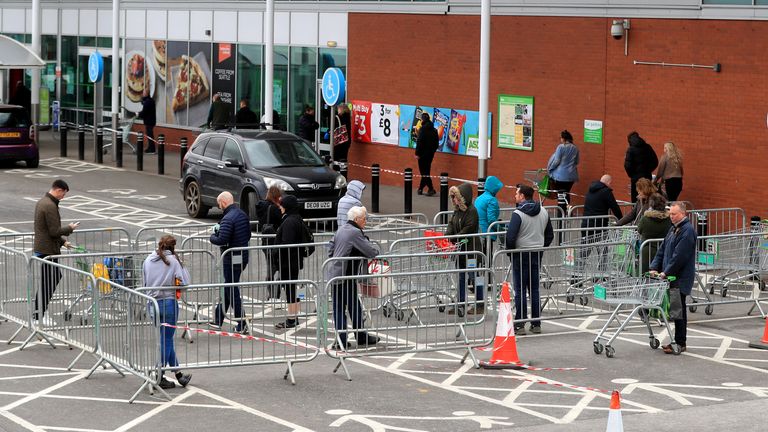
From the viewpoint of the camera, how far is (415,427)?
11586mm

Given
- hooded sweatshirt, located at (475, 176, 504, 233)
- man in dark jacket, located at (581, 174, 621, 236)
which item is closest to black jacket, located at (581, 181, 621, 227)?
man in dark jacket, located at (581, 174, 621, 236)

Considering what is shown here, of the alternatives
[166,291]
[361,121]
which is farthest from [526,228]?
[361,121]

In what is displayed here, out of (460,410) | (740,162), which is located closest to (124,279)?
(460,410)

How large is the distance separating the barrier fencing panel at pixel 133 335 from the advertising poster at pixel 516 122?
16.1 m

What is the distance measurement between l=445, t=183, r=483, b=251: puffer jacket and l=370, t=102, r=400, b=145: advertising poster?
14.8 m

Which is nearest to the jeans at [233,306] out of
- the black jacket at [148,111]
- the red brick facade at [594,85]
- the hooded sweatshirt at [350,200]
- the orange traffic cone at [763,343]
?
the hooded sweatshirt at [350,200]

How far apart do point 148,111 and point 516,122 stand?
46.0ft

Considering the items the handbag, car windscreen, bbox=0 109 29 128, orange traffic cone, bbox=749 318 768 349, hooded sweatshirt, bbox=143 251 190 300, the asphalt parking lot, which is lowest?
the asphalt parking lot

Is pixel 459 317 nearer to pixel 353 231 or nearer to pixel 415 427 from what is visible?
pixel 353 231

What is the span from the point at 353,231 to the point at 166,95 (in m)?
27.4

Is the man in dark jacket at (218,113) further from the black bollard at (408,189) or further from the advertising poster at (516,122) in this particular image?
the black bollard at (408,189)

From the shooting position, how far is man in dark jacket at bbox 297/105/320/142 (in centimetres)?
3316

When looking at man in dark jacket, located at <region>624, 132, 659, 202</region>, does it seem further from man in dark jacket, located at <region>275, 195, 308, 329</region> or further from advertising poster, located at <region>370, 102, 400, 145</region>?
man in dark jacket, located at <region>275, 195, 308, 329</region>

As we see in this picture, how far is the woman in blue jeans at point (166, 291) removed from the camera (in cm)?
1277
